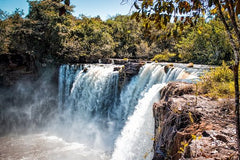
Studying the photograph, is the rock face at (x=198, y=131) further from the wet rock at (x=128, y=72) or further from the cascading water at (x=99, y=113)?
the wet rock at (x=128, y=72)

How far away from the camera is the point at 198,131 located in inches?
112

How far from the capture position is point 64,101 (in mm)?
14312

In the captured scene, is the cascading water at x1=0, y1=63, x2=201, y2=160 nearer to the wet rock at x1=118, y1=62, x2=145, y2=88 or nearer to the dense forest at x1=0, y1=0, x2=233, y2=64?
the wet rock at x1=118, y1=62, x2=145, y2=88

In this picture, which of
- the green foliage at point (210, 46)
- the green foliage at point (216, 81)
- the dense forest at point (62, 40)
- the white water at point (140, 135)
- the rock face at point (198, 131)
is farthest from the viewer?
the dense forest at point (62, 40)

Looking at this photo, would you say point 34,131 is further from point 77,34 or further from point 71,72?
point 77,34

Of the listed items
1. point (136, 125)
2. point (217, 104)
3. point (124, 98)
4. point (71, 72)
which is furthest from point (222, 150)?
point (71, 72)

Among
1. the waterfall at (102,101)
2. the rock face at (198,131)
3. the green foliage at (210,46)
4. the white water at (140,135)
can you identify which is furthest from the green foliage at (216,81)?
the green foliage at (210,46)

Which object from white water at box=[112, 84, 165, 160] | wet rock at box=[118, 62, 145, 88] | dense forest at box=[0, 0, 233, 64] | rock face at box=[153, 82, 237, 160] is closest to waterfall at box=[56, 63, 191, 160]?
white water at box=[112, 84, 165, 160]

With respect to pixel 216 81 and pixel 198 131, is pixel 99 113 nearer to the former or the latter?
pixel 216 81

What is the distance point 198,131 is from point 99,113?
31.6ft

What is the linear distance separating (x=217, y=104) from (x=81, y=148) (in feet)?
27.1

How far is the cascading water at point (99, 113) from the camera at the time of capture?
802 cm

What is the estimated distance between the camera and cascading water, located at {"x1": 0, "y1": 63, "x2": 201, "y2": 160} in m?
8.02

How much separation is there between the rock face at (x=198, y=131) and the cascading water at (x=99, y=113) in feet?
9.85
